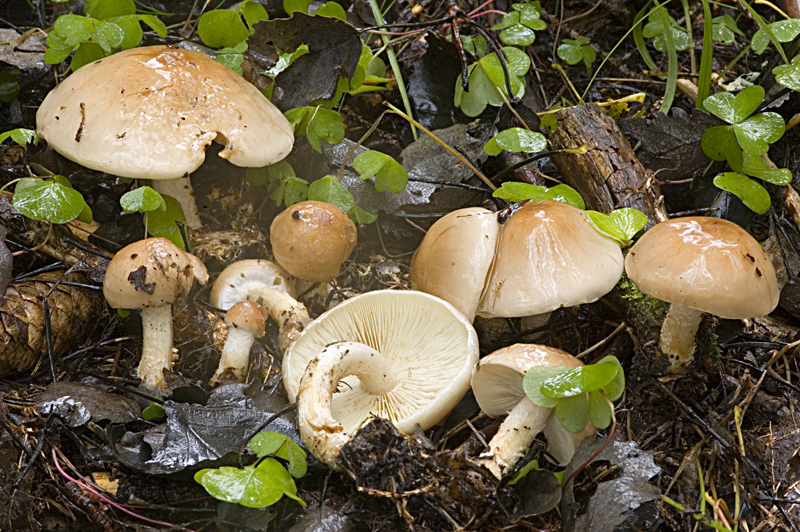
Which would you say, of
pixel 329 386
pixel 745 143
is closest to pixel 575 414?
pixel 329 386

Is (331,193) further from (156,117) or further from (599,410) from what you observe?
(599,410)

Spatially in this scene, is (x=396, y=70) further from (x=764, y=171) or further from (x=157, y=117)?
(x=764, y=171)

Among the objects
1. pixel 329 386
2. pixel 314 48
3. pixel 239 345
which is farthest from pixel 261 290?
pixel 314 48

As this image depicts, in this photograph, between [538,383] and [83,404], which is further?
[83,404]

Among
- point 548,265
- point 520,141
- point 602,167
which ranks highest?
point 520,141

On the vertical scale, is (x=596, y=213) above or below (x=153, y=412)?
above

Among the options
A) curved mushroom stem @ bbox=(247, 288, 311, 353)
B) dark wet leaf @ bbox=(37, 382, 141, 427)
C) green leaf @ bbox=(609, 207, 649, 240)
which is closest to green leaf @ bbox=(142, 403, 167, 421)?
dark wet leaf @ bbox=(37, 382, 141, 427)

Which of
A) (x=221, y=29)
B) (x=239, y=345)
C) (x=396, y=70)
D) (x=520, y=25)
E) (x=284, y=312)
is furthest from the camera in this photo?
(x=520, y=25)

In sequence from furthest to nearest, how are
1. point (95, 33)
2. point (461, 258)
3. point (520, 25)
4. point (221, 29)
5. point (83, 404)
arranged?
point (520, 25) → point (221, 29) → point (95, 33) → point (461, 258) → point (83, 404)
